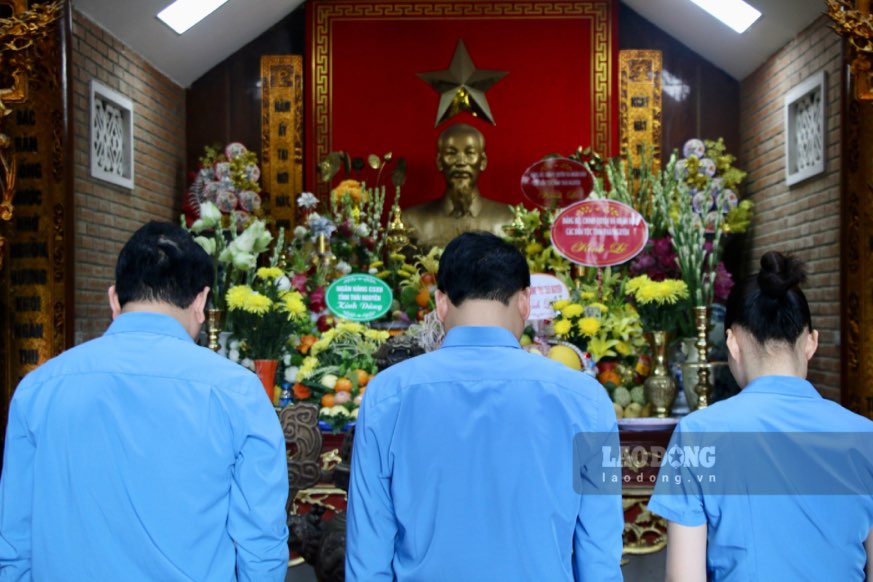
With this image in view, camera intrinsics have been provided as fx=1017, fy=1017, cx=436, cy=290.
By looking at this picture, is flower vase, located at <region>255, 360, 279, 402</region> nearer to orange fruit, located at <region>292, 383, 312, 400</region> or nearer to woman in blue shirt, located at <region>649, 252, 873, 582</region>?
orange fruit, located at <region>292, 383, 312, 400</region>

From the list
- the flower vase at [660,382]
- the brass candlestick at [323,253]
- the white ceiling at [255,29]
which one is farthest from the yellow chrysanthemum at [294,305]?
the white ceiling at [255,29]

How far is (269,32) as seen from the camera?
6637mm

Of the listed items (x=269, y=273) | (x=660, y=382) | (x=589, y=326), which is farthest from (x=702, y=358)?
(x=269, y=273)

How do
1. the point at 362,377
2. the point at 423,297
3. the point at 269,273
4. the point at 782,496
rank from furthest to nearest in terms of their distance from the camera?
the point at 423,297, the point at 269,273, the point at 362,377, the point at 782,496

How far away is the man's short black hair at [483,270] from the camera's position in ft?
5.33

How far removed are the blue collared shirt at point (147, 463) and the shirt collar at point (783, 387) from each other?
0.75 m

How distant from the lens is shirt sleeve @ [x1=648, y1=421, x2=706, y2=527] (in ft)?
4.88

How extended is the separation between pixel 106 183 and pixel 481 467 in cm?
414

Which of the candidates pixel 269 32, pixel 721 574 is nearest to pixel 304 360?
pixel 721 574

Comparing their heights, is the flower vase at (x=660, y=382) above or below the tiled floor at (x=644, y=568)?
above

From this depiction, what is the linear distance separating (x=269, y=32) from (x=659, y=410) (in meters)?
4.04

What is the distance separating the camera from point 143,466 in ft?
5.05

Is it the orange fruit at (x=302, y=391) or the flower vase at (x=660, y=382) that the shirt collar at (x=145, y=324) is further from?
the flower vase at (x=660, y=382)

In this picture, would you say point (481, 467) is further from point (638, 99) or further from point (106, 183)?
point (638, 99)
